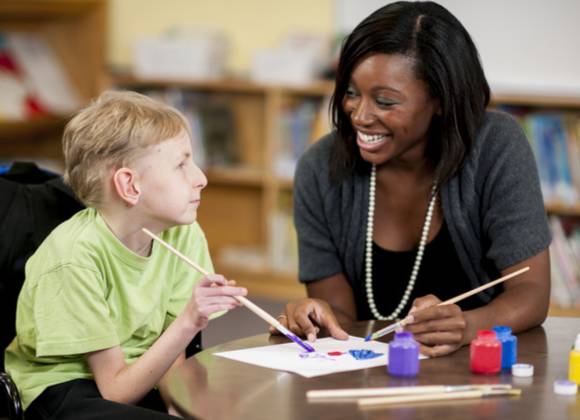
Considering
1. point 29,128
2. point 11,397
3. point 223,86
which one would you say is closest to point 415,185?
point 11,397

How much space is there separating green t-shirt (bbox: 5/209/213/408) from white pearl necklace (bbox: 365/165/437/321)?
1.36ft

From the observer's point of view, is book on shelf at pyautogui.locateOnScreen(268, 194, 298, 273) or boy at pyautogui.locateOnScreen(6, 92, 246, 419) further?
book on shelf at pyautogui.locateOnScreen(268, 194, 298, 273)

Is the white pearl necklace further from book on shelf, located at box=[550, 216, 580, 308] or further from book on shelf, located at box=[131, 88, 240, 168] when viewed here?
book on shelf, located at box=[131, 88, 240, 168]

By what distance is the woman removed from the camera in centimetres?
205

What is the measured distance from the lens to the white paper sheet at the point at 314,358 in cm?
157

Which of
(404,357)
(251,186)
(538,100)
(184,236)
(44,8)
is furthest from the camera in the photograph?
(251,186)

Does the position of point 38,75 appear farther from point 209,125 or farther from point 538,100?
point 538,100

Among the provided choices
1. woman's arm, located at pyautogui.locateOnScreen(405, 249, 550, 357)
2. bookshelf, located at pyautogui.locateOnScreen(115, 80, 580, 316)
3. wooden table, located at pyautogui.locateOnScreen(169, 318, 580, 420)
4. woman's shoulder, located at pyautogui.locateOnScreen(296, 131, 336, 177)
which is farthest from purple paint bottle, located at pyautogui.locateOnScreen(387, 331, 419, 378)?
bookshelf, located at pyautogui.locateOnScreen(115, 80, 580, 316)

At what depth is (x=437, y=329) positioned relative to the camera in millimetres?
1678

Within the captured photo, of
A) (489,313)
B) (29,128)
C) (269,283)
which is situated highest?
(489,313)

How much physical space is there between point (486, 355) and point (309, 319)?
37 cm

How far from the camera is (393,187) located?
2234 mm

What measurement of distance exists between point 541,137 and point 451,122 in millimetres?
2173

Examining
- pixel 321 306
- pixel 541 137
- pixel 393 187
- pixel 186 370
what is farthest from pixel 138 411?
pixel 541 137
